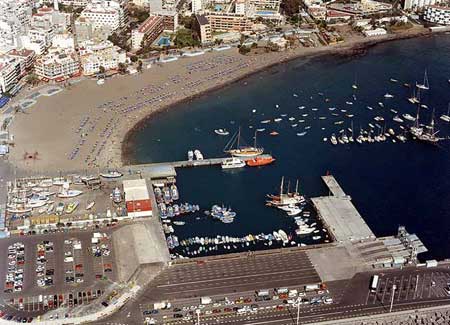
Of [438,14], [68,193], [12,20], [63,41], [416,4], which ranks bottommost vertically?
[68,193]

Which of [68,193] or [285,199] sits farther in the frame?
[285,199]

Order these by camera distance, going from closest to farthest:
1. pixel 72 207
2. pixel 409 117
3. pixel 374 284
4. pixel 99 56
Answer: pixel 374 284 < pixel 72 207 < pixel 409 117 < pixel 99 56

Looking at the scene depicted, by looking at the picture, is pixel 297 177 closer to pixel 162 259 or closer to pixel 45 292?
pixel 162 259

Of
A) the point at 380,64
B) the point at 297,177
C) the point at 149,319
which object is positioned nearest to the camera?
the point at 149,319

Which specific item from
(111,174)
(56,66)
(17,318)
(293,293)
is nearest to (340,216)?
(293,293)

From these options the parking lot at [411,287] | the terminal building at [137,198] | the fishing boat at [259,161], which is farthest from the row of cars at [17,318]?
the fishing boat at [259,161]

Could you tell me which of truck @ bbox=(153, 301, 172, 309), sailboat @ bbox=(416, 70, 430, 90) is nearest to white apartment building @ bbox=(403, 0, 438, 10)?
sailboat @ bbox=(416, 70, 430, 90)

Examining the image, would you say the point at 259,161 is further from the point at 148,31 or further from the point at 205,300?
the point at 148,31

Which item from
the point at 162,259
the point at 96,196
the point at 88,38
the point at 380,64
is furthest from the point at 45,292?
the point at 380,64
